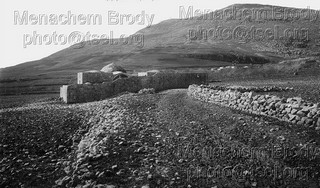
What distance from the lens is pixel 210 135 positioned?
984 centimetres

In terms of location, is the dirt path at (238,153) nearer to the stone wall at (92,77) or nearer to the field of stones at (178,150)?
the field of stones at (178,150)

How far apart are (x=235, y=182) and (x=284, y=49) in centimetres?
10305

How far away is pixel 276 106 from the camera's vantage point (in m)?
11.1

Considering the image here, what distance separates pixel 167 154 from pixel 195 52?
9105 cm

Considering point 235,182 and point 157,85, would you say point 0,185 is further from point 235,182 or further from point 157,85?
point 157,85

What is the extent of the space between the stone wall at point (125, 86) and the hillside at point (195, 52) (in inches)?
1143

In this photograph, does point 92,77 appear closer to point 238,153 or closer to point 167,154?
point 167,154

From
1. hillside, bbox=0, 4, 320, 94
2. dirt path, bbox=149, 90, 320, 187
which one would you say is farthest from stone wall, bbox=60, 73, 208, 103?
hillside, bbox=0, 4, 320, 94

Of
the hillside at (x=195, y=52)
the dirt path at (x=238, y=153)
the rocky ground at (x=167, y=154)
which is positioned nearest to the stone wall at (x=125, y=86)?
the rocky ground at (x=167, y=154)

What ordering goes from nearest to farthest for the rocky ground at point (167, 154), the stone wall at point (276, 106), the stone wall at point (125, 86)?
the rocky ground at point (167, 154)
the stone wall at point (276, 106)
the stone wall at point (125, 86)

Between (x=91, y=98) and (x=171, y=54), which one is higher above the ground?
→ (x=171, y=54)

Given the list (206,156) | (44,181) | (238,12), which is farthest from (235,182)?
(238,12)

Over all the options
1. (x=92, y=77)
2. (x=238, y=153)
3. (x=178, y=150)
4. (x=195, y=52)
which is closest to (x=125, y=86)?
(x=92, y=77)

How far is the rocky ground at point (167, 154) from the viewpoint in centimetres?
646
